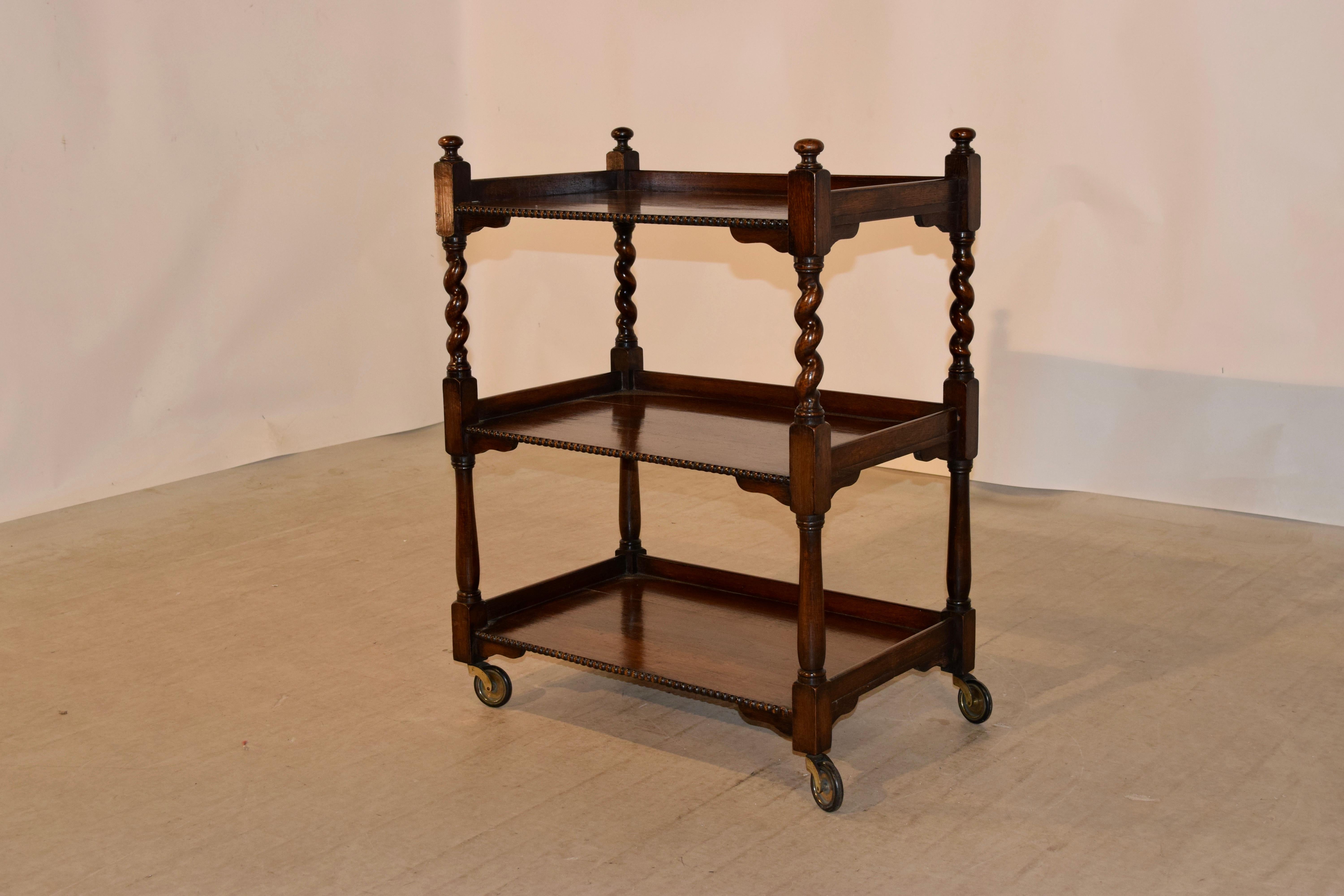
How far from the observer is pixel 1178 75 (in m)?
4.89

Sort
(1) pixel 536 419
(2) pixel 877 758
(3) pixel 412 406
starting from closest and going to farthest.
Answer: (2) pixel 877 758
(1) pixel 536 419
(3) pixel 412 406

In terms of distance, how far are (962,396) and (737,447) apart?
543 millimetres

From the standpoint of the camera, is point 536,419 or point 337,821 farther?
point 536,419

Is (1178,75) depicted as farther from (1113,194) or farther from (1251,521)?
(1251,521)

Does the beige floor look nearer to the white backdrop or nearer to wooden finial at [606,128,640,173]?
the white backdrop

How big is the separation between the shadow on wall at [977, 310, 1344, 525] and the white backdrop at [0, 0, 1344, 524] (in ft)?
0.04

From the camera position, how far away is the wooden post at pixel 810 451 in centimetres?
267

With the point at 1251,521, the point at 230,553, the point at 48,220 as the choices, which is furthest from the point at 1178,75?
the point at 48,220

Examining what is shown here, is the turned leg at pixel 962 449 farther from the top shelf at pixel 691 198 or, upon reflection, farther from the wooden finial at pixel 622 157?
the wooden finial at pixel 622 157

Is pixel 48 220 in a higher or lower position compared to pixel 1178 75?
lower

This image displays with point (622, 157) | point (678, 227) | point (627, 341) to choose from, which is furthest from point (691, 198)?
point (678, 227)

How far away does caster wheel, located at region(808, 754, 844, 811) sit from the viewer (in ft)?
9.40

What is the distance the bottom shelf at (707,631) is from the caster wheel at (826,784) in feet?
0.33

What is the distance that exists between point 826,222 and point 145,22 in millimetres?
3844
